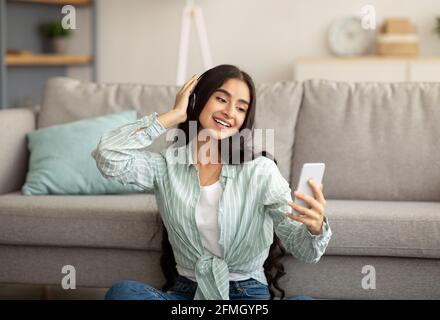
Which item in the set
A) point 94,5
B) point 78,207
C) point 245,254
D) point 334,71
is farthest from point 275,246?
point 94,5

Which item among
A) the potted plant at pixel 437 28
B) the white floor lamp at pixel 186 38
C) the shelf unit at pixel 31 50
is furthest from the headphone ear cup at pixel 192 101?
the potted plant at pixel 437 28

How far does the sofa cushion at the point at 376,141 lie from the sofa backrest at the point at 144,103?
50mm

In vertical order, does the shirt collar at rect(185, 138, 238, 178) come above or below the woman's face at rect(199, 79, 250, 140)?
below

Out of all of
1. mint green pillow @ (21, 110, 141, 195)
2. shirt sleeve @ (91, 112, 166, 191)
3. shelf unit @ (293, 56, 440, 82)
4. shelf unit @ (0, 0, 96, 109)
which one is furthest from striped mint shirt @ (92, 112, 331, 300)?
shelf unit @ (0, 0, 96, 109)

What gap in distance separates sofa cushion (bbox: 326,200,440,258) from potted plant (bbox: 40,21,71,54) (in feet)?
10.5

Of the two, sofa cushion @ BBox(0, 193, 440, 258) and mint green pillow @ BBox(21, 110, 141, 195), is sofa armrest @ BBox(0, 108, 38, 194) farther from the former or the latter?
sofa cushion @ BBox(0, 193, 440, 258)

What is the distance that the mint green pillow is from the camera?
276cm

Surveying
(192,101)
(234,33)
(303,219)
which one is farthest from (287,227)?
(234,33)

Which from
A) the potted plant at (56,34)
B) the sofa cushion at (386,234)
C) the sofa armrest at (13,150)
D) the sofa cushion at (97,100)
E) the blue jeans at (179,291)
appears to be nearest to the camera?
the blue jeans at (179,291)

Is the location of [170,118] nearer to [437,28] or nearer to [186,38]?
[186,38]

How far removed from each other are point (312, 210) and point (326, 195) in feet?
3.72

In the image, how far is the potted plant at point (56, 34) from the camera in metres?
5.15

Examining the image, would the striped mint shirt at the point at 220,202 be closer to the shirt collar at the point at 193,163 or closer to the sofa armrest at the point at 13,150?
the shirt collar at the point at 193,163

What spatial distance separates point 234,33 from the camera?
5254 mm
